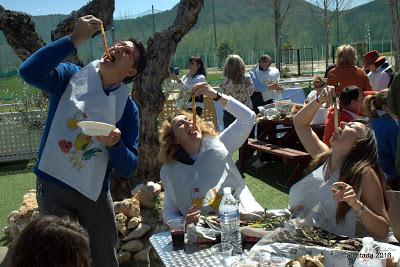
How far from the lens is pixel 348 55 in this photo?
6.34 m

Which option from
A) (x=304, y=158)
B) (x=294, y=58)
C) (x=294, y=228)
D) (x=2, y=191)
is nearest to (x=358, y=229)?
(x=294, y=228)

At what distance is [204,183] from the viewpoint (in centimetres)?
318

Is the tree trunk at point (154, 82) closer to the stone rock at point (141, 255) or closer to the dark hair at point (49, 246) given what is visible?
the stone rock at point (141, 255)

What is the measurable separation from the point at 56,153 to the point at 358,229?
1579 mm

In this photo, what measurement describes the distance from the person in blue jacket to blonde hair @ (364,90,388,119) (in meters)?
2.41

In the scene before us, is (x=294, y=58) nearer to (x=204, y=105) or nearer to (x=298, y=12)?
(x=204, y=105)

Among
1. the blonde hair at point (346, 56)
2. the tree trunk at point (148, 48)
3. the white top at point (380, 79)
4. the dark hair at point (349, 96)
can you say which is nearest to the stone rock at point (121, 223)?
the tree trunk at point (148, 48)

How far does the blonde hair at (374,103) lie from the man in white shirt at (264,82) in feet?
13.5

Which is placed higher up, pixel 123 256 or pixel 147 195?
pixel 147 195

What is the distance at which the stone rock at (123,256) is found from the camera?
4.22m

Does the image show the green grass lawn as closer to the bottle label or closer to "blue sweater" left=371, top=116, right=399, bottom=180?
the bottle label

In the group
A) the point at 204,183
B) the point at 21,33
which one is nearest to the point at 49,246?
the point at 204,183

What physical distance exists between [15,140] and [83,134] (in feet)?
24.1

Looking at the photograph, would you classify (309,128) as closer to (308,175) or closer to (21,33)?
(308,175)
